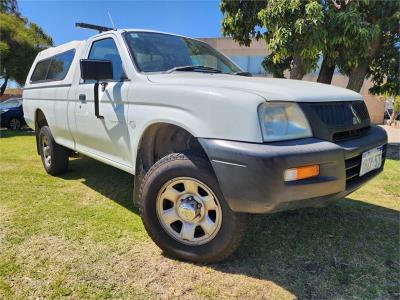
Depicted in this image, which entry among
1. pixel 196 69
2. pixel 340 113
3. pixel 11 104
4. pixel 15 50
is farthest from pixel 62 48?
pixel 15 50

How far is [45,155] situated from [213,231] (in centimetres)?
391

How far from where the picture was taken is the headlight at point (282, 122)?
2316 millimetres

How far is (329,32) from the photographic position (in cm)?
761

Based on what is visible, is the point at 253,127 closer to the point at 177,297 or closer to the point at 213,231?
the point at 213,231

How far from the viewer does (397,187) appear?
17.1ft

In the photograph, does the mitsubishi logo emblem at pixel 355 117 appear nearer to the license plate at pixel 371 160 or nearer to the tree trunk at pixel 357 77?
the license plate at pixel 371 160

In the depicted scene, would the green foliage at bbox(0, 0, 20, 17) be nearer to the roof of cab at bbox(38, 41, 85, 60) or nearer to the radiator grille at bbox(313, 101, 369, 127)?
the roof of cab at bbox(38, 41, 85, 60)

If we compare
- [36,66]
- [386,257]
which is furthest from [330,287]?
[36,66]

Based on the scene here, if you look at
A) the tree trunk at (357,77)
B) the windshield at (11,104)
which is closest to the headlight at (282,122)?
the tree trunk at (357,77)

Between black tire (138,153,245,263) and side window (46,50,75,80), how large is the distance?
2.60 m

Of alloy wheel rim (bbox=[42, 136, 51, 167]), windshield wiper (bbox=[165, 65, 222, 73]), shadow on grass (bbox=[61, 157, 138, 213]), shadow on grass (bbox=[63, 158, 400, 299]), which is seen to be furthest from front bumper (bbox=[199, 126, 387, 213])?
alloy wheel rim (bbox=[42, 136, 51, 167])

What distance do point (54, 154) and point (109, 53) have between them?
217 cm

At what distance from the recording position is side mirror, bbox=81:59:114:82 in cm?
322

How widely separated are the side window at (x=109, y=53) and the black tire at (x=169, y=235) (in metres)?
1.19
